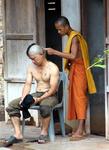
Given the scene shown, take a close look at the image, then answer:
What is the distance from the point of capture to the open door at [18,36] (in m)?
8.98

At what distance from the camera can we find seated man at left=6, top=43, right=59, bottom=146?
760 centimetres

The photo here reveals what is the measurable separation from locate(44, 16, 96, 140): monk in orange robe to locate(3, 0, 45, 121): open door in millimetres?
1177

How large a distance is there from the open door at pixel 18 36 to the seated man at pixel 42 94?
1.26 metres

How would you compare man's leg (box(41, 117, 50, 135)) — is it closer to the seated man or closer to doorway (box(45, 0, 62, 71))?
the seated man

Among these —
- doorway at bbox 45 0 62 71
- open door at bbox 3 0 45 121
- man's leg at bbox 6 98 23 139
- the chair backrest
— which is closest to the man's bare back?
the chair backrest

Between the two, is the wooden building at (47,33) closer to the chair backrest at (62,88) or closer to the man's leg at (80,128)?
the man's leg at (80,128)

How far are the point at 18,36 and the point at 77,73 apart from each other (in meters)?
1.75

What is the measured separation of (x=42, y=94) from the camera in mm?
7879

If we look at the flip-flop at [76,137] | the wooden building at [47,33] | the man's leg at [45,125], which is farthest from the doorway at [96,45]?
the man's leg at [45,125]

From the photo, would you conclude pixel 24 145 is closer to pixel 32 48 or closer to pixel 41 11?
pixel 32 48

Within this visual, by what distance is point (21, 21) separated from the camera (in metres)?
9.16

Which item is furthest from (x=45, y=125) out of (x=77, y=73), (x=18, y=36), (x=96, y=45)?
(x=18, y=36)

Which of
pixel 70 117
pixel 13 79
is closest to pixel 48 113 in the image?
pixel 70 117

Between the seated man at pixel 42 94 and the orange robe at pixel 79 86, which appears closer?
the seated man at pixel 42 94
